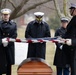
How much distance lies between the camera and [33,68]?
7.25m

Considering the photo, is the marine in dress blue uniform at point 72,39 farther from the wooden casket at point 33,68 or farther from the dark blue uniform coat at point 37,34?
the dark blue uniform coat at point 37,34

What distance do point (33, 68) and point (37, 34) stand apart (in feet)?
5.81

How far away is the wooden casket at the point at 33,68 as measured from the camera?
7.20m

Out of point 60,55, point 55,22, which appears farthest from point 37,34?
point 55,22

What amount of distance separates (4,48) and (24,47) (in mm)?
5211

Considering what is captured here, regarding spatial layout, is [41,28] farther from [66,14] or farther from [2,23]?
[66,14]

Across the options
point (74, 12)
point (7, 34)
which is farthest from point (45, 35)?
point (74, 12)

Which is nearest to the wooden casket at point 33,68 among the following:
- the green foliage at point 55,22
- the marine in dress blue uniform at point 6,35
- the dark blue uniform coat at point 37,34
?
the marine in dress blue uniform at point 6,35

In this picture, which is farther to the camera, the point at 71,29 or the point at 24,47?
the point at 24,47

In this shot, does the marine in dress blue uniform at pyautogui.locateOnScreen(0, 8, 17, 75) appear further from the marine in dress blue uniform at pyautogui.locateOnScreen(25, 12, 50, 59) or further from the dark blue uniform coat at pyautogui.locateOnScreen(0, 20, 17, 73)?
the marine in dress blue uniform at pyautogui.locateOnScreen(25, 12, 50, 59)

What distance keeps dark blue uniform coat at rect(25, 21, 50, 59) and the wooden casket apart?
1.67m

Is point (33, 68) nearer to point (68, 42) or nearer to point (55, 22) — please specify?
point (68, 42)

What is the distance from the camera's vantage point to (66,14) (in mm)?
11578

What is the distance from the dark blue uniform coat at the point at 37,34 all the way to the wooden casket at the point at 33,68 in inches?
65.8
